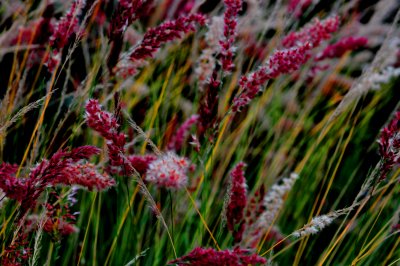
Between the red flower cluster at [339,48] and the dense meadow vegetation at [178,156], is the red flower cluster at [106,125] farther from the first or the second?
the red flower cluster at [339,48]

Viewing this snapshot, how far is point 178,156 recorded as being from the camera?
4.01 ft

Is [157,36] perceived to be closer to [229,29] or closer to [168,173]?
[229,29]

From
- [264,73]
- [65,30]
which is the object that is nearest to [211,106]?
[264,73]

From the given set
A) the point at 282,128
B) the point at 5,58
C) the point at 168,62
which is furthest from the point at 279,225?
the point at 5,58

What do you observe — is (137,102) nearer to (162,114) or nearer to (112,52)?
(162,114)

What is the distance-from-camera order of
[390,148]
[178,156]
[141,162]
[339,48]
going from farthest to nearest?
1. [339,48]
2. [178,156]
3. [141,162]
4. [390,148]

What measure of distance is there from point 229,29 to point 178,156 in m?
0.33

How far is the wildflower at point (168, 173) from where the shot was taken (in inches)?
37.8

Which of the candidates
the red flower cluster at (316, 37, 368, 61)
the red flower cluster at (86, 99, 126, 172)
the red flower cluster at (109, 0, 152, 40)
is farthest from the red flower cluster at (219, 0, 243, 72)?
the red flower cluster at (316, 37, 368, 61)

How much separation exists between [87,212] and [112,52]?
1.91ft

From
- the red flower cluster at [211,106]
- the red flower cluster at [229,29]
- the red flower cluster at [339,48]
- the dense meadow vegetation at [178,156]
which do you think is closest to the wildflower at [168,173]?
the dense meadow vegetation at [178,156]

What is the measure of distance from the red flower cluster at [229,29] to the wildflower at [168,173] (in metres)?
0.22

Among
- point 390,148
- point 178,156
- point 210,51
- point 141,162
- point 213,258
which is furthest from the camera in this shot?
point 210,51

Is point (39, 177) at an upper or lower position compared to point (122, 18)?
lower
